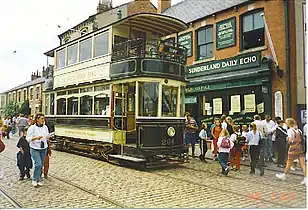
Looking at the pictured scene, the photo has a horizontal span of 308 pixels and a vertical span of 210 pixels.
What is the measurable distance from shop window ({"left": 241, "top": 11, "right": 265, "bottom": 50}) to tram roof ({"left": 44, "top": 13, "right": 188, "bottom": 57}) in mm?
3408

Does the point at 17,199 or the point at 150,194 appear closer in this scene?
the point at 17,199

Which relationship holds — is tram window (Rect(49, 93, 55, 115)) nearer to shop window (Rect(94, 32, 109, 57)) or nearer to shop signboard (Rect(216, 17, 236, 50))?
shop window (Rect(94, 32, 109, 57))

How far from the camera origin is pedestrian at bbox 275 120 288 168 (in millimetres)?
8866

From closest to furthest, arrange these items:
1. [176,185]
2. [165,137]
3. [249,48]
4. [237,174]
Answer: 1. [176,185]
2. [237,174]
3. [165,137]
4. [249,48]

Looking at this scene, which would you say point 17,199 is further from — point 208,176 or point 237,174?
point 237,174

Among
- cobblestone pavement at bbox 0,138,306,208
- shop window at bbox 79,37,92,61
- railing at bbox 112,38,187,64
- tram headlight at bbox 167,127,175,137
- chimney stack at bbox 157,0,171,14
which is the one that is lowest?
cobblestone pavement at bbox 0,138,306,208

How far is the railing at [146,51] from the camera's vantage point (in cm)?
888

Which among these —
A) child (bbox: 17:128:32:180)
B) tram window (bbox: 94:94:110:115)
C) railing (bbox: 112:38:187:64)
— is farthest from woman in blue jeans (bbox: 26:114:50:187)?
railing (bbox: 112:38:187:64)

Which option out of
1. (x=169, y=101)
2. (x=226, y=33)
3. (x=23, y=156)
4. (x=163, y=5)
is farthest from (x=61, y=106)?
(x=163, y=5)

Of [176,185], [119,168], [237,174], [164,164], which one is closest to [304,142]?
[237,174]

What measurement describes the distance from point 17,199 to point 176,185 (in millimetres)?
2860

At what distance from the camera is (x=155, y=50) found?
31.0 feet

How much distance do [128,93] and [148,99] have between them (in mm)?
1302

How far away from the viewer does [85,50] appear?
11.0 meters
